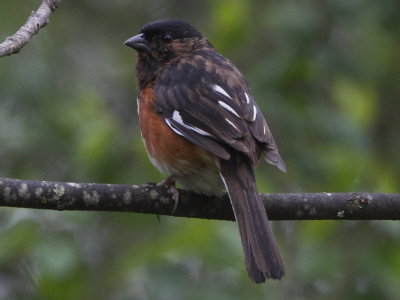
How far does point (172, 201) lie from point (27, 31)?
1010 millimetres

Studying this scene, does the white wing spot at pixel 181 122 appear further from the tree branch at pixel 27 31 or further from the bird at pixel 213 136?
the tree branch at pixel 27 31

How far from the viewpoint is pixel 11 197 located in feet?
11.3

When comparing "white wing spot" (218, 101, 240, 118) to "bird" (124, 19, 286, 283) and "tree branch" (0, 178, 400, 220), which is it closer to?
"bird" (124, 19, 286, 283)

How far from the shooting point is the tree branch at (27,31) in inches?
137

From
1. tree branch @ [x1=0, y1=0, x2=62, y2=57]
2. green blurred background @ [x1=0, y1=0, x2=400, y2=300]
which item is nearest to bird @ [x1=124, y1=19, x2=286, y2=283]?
green blurred background @ [x1=0, y1=0, x2=400, y2=300]

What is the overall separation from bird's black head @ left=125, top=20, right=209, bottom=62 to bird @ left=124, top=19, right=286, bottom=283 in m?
0.08

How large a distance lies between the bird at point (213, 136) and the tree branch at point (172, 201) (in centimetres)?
11

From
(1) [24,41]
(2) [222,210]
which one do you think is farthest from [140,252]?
(1) [24,41]

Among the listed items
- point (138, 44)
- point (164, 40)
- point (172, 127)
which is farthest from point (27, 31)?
point (164, 40)

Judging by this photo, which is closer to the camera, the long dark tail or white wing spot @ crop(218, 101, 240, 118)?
the long dark tail

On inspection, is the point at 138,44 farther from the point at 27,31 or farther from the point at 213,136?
the point at 27,31

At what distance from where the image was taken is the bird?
3781mm

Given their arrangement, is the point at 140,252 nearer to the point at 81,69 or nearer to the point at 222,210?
the point at 222,210

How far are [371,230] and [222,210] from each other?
1289 mm
